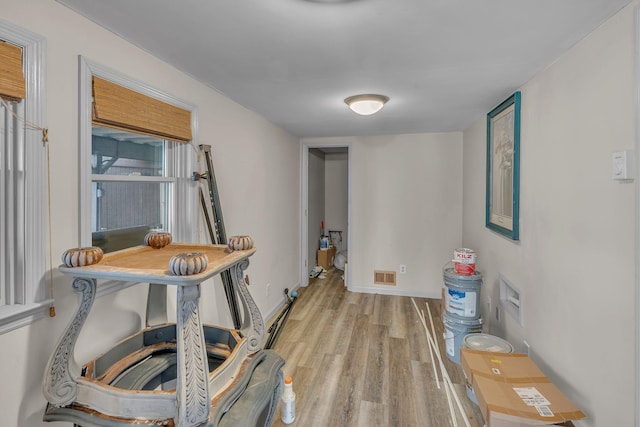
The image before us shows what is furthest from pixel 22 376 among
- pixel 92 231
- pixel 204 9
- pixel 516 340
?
pixel 516 340

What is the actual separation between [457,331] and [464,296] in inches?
12.1

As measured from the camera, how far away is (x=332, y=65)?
1.86 m

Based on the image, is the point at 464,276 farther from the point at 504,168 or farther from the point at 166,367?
the point at 166,367

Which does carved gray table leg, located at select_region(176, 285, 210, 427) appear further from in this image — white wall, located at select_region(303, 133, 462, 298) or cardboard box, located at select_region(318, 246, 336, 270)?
cardboard box, located at select_region(318, 246, 336, 270)

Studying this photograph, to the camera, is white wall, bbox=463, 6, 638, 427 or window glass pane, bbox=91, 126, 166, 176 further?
window glass pane, bbox=91, 126, 166, 176

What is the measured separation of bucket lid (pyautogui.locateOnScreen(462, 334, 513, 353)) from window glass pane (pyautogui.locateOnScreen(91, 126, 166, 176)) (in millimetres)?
2412

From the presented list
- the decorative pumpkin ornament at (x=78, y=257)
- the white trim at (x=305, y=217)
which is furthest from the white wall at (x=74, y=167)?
the white trim at (x=305, y=217)

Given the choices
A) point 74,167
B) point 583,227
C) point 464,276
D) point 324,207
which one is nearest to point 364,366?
point 464,276

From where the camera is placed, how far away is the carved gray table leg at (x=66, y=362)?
1043 millimetres

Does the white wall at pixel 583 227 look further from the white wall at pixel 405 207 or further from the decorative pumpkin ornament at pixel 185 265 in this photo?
the white wall at pixel 405 207

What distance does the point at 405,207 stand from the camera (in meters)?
4.23

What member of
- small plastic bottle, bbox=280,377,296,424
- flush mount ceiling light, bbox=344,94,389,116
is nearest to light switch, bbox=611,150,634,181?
flush mount ceiling light, bbox=344,94,389,116

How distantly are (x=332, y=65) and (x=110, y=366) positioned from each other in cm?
190

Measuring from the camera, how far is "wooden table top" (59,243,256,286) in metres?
0.96
